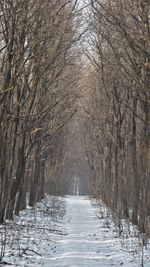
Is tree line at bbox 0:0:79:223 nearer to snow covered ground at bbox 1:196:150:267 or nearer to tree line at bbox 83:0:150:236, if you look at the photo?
tree line at bbox 83:0:150:236

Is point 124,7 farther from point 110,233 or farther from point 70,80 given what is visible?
point 70,80

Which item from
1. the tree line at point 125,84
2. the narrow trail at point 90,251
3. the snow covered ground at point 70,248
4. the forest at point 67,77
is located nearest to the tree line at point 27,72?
the forest at point 67,77

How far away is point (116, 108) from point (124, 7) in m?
7.91

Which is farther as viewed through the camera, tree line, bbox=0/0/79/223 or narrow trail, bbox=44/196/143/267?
narrow trail, bbox=44/196/143/267

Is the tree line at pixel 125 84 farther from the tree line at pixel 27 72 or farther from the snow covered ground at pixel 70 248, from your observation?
the tree line at pixel 27 72

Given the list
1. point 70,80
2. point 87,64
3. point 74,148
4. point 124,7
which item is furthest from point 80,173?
point 124,7

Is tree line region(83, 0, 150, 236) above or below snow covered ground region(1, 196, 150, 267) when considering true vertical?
above

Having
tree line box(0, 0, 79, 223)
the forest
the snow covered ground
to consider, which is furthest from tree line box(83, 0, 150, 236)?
tree line box(0, 0, 79, 223)

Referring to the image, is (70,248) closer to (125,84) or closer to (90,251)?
(90,251)

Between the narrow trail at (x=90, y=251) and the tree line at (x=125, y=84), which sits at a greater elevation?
the tree line at (x=125, y=84)

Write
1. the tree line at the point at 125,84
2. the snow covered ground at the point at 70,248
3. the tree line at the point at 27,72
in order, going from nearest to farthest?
the tree line at the point at 27,72
the snow covered ground at the point at 70,248
the tree line at the point at 125,84

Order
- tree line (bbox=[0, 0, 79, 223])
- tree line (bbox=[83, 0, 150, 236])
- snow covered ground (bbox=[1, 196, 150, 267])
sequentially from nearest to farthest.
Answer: tree line (bbox=[0, 0, 79, 223]) → snow covered ground (bbox=[1, 196, 150, 267]) → tree line (bbox=[83, 0, 150, 236])

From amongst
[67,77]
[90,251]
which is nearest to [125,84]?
[67,77]

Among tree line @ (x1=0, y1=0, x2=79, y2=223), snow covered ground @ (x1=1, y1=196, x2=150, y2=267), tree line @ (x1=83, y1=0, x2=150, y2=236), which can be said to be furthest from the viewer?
tree line @ (x1=83, y1=0, x2=150, y2=236)
